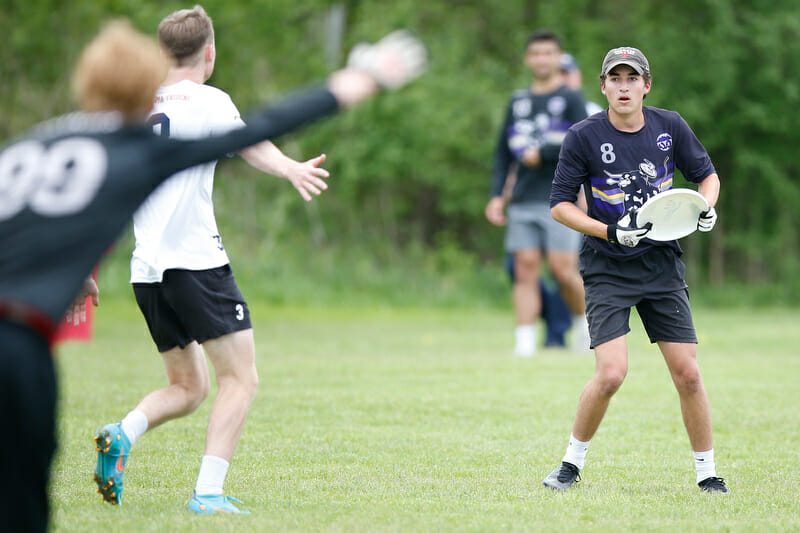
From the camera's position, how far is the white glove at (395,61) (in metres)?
3.20

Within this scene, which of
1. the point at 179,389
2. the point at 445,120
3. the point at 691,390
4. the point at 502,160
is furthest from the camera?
the point at 445,120

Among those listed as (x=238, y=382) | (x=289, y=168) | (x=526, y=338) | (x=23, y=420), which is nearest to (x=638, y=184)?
(x=289, y=168)

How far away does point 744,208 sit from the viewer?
23219mm

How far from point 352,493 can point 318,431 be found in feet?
5.36

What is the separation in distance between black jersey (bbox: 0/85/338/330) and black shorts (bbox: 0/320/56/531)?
3.7 inches

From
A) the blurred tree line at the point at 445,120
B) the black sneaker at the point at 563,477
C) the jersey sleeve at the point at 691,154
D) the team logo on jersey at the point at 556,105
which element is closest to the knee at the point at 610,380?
the black sneaker at the point at 563,477

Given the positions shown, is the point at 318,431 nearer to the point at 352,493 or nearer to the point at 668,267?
the point at 352,493

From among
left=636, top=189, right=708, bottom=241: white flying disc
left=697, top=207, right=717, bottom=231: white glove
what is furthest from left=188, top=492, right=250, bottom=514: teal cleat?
left=697, top=207, right=717, bottom=231: white glove

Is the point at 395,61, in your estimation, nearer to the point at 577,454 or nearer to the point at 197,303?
the point at 197,303

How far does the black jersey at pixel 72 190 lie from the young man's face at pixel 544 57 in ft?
23.4

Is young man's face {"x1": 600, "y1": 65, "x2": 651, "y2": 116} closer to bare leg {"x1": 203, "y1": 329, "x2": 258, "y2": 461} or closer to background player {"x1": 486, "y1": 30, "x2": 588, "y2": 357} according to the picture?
bare leg {"x1": 203, "y1": 329, "x2": 258, "y2": 461}

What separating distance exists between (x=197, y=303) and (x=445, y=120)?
18.3 m

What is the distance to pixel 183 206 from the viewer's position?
4.30 meters

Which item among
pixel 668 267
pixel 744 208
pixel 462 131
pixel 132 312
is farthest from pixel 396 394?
pixel 744 208
